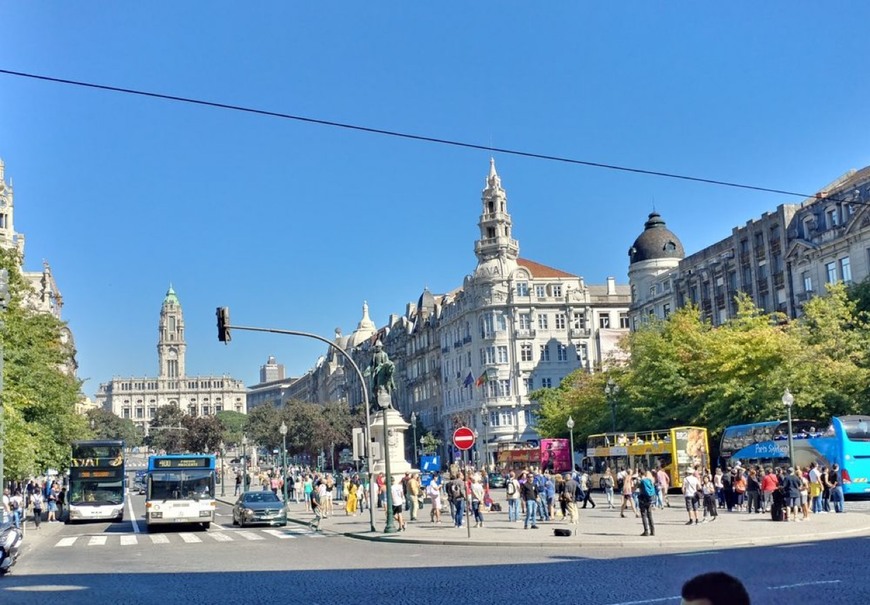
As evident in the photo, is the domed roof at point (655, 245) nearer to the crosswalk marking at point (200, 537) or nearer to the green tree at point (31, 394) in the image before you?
the green tree at point (31, 394)

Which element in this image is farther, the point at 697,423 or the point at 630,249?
the point at 630,249

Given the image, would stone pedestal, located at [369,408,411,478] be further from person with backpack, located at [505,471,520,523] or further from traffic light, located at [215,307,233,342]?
traffic light, located at [215,307,233,342]

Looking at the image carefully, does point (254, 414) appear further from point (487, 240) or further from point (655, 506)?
point (655, 506)

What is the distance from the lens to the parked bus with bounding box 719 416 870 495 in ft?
128

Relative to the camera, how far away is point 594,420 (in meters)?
69.9

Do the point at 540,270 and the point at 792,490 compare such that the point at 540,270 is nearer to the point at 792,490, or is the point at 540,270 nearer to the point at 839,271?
the point at 839,271

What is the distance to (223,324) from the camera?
29125 millimetres

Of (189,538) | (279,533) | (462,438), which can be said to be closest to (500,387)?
(279,533)

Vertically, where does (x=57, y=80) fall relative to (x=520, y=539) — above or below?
above

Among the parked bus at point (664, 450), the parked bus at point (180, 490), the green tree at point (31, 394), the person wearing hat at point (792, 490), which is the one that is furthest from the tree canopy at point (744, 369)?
the green tree at point (31, 394)

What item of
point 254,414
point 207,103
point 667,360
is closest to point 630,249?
point 667,360

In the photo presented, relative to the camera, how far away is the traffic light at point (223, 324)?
95.2ft

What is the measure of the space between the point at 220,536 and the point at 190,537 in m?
0.96

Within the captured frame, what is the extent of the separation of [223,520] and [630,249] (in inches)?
2478
